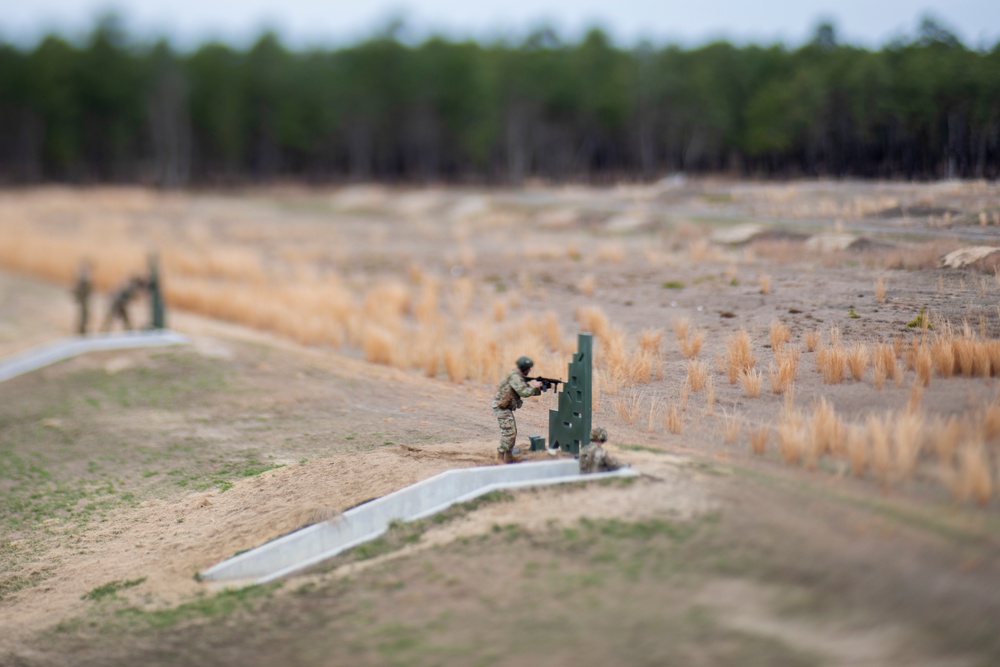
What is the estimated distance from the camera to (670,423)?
10703 millimetres

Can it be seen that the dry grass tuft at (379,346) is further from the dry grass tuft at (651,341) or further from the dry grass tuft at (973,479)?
the dry grass tuft at (973,479)

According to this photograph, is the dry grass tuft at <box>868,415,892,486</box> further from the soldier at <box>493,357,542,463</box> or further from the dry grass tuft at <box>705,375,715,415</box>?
the soldier at <box>493,357,542,463</box>

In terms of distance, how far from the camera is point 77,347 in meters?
19.6

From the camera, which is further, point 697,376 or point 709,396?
point 697,376

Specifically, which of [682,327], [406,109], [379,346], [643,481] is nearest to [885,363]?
[643,481]

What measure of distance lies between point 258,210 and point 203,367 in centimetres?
3066

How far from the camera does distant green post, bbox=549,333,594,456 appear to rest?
1002 centimetres

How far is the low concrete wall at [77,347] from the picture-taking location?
63.1 feet

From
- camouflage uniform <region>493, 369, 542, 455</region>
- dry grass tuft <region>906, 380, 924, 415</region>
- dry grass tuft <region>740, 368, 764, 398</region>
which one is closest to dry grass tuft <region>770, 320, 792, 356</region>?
dry grass tuft <region>740, 368, 764, 398</region>

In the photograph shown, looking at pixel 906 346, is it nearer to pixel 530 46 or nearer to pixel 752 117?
pixel 752 117

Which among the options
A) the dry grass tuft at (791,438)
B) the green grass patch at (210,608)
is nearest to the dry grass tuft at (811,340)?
the dry grass tuft at (791,438)

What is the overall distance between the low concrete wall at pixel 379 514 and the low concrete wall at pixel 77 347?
36.8ft

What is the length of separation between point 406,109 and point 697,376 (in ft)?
188

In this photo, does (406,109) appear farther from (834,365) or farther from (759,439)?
(759,439)
